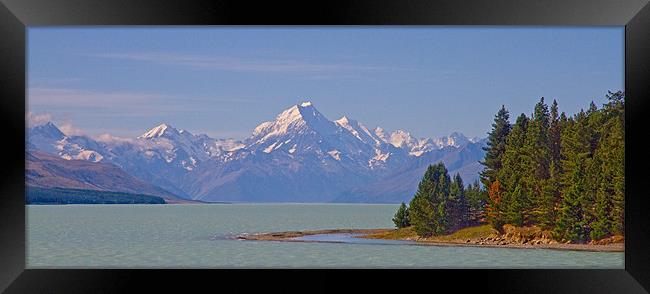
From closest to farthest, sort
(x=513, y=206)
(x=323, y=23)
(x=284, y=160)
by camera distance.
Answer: (x=323, y=23) → (x=513, y=206) → (x=284, y=160)

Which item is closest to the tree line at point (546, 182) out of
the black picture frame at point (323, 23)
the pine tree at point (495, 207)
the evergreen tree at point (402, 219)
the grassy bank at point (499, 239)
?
the pine tree at point (495, 207)

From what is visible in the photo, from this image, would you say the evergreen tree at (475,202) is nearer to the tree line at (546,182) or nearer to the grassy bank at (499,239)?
the tree line at (546,182)

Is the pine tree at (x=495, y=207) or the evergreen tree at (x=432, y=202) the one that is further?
the evergreen tree at (x=432, y=202)

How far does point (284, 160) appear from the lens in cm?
17638

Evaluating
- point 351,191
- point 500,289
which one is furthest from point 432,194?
point 351,191

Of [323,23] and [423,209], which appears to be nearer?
[323,23]

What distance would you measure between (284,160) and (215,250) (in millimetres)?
114737

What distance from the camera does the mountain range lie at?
147m

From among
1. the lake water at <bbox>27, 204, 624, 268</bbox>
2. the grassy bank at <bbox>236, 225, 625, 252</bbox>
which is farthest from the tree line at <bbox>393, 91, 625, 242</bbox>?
the lake water at <bbox>27, 204, 624, 268</bbox>

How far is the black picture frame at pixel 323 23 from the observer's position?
23.3 ft

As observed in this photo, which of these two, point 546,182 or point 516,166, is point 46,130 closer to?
point 516,166

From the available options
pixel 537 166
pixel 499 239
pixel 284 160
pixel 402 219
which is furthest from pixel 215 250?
pixel 284 160

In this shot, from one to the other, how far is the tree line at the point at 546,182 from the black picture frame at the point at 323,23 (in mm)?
26065

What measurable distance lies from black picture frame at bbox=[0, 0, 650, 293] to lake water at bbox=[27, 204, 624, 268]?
19.1m
